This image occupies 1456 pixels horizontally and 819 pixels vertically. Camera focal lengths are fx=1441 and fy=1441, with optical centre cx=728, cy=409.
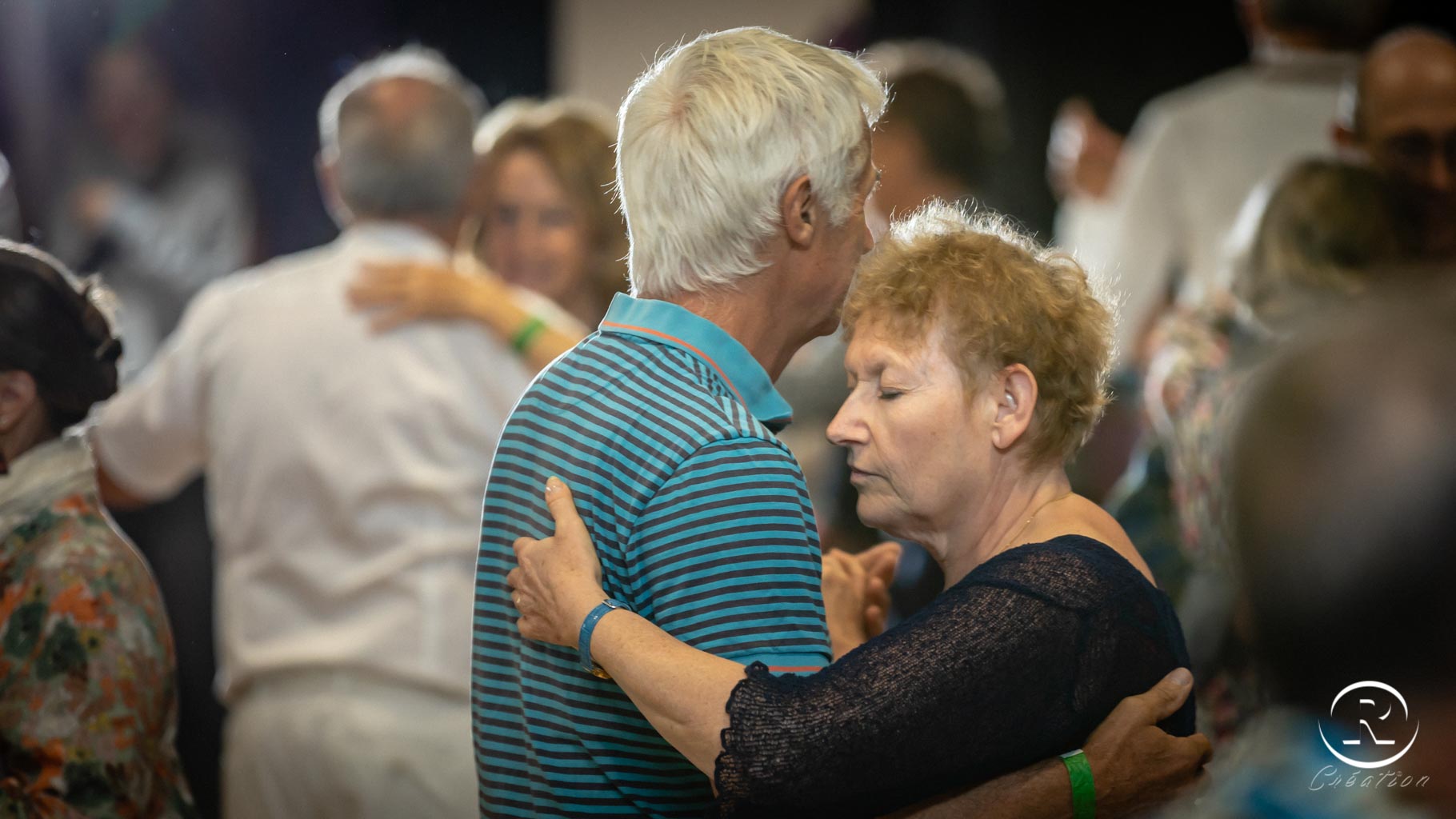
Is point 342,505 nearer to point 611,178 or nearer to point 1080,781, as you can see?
point 611,178

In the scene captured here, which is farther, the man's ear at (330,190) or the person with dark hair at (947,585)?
the man's ear at (330,190)

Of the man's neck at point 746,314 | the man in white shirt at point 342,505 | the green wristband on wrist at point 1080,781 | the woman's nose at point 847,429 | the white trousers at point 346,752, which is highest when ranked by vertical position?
the man's neck at point 746,314

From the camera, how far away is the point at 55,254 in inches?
78.5

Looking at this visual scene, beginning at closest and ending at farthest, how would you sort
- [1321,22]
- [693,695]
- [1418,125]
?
[693,695] → [1418,125] → [1321,22]

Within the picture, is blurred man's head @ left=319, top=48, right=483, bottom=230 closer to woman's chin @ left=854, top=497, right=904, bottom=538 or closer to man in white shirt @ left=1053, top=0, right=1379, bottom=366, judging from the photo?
woman's chin @ left=854, top=497, right=904, bottom=538

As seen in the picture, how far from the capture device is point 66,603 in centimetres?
178

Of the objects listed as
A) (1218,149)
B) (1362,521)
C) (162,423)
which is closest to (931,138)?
(1218,149)

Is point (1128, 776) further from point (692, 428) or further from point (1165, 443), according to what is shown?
point (1165, 443)

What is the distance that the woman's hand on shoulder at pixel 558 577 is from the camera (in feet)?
4.42

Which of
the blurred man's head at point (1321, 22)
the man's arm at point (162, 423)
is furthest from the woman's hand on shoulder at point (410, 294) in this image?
the blurred man's head at point (1321, 22)

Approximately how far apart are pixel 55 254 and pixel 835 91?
117 cm

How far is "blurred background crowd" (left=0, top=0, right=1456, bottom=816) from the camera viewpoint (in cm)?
232

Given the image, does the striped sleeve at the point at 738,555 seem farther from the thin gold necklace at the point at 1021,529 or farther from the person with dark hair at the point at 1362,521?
the person with dark hair at the point at 1362,521

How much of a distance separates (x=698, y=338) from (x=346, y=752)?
1342 mm
